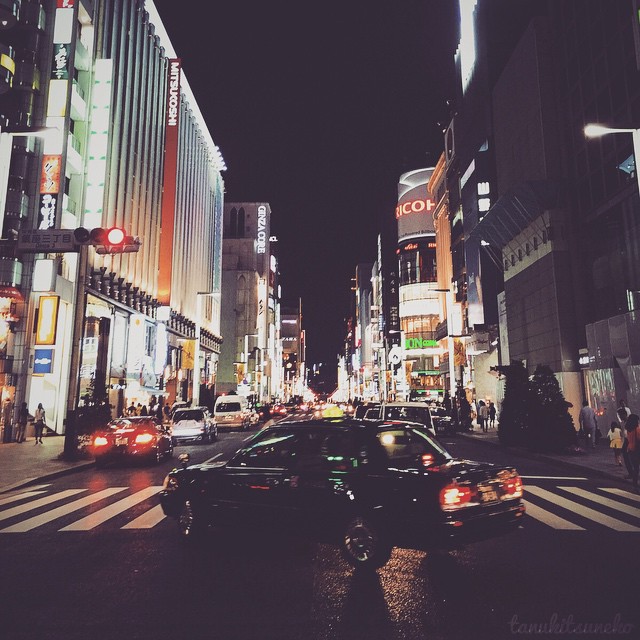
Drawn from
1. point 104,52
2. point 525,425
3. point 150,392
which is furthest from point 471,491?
point 150,392

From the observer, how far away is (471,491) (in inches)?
219

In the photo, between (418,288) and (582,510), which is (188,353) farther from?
(582,510)

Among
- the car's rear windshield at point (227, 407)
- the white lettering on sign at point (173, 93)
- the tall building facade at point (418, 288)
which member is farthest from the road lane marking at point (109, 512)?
the tall building facade at point (418, 288)

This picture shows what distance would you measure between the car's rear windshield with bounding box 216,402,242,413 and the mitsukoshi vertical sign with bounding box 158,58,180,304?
19453mm

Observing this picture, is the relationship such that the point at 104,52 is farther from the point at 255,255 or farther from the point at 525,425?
the point at 255,255

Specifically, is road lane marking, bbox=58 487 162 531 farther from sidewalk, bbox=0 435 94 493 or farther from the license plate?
the license plate

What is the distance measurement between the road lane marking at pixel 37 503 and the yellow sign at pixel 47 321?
654 inches

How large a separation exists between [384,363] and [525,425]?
9021 cm

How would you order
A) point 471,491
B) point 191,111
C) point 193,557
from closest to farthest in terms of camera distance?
point 471,491 → point 193,557 → point 191,111

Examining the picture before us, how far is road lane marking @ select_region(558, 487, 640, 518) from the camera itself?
9172mm

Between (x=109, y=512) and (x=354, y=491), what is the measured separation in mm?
5705

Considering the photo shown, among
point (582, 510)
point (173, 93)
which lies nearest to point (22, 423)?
point (582, 510)

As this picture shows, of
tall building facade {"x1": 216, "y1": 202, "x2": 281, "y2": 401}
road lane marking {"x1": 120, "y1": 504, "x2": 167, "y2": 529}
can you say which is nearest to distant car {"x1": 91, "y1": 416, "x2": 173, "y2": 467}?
road lane marking {"x1": 120, "y1": 504, "x2": 167, "y2": 529}

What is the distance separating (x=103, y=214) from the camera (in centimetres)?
3628
